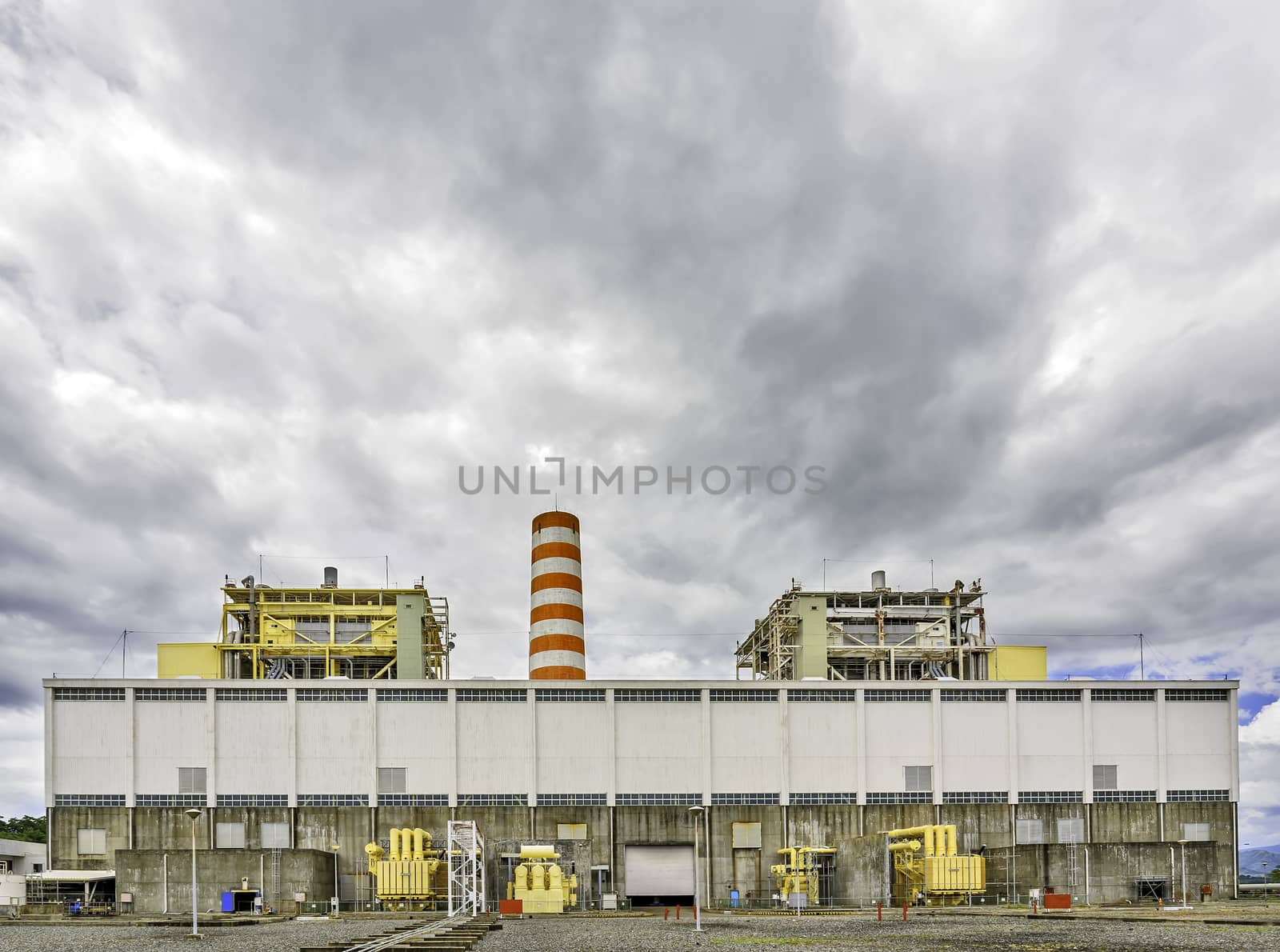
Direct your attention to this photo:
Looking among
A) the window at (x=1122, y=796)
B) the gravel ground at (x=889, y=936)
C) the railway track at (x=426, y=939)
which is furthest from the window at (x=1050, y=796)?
the railway track at (x=426, y=939)

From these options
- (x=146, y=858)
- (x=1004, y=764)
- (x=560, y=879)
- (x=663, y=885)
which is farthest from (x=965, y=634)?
(x=146, y=858)

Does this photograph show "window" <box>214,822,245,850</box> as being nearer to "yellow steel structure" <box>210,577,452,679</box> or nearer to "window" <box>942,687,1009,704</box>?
"yellow steel structure" <box>210,577,452,679</box>

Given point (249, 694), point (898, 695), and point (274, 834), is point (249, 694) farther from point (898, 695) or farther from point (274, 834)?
point (898, 695)

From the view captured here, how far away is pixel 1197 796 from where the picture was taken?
2071 inches

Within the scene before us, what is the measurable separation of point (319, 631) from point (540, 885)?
2266 centimetres

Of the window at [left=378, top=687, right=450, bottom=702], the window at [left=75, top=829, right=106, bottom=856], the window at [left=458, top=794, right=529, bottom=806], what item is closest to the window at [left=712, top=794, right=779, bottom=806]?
the window at [left=458, top=794, right=529, bottom=806]

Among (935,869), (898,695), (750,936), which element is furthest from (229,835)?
(898,695)

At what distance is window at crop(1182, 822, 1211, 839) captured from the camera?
51750mm

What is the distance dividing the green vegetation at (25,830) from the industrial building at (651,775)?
136ft

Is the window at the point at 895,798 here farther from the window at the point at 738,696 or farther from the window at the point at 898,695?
the window at the point at 738,696

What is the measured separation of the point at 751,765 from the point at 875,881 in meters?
7.77

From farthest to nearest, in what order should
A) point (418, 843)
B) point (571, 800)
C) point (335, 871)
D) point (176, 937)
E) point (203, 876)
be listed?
point (571, 800), point (335, 871), point (418, 843), point (203, 876), point (176, 937)

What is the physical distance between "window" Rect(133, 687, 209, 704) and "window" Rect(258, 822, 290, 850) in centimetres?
650

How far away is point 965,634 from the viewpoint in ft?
208
